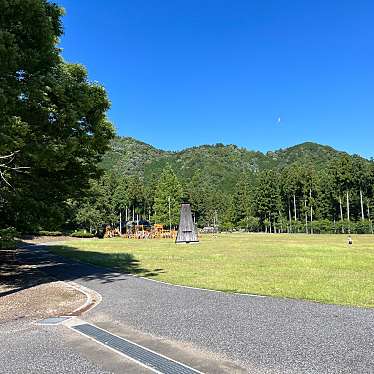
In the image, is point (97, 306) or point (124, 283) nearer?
point (97, 306)

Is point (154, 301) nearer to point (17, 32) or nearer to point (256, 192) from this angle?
point (17, 32)

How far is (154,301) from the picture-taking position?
401 inches

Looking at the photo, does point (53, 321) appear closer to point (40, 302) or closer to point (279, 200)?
point (40, 302)

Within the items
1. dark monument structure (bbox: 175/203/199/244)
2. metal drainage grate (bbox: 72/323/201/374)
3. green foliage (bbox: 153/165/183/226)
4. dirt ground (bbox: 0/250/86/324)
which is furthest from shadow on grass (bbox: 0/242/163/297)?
green foliage (bbox: 153/165/183/226)

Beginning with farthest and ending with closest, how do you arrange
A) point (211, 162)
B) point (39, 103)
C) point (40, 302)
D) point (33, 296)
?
point (211, 162) → point (39, 103) → point (33, 296) → point (40, 302)

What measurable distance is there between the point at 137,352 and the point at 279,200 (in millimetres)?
82690

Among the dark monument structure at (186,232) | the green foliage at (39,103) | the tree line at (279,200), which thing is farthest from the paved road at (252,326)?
the tree line at (279,200)

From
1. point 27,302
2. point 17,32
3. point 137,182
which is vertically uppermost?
point 137,182

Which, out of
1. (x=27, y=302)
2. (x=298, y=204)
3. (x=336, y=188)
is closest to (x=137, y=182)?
(x=298, y=204)

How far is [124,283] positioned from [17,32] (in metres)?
8.18

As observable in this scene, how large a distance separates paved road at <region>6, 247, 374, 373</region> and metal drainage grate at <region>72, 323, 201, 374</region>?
0.49 meters

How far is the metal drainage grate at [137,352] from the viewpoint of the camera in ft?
17.4

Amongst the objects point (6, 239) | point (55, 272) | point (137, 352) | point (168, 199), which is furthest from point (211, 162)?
point (137, 352)

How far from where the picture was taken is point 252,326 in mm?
7383
